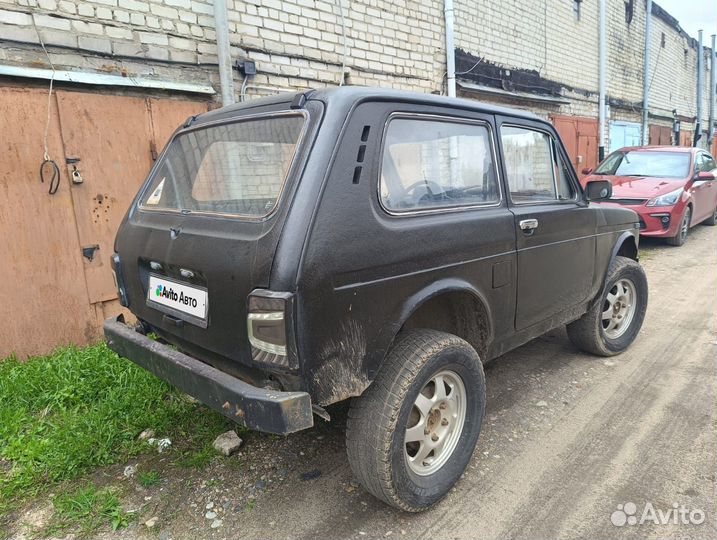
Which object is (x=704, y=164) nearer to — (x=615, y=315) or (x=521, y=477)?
(x=615, y=315)

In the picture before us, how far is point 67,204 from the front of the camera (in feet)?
13.9

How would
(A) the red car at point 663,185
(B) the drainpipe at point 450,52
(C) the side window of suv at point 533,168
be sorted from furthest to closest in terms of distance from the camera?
1. (B) the drainpipe at point 450,52
2. (A) the red car at point 663,185
3. (C) the side window of suv at point 533,168

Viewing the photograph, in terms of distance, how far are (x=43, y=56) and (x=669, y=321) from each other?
19.9 ft

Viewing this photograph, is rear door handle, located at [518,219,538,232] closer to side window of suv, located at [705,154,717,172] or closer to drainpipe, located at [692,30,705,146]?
side window of suv, located at [705,154,717,172]

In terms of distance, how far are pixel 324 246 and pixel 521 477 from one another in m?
1.64

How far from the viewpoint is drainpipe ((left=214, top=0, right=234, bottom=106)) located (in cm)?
512

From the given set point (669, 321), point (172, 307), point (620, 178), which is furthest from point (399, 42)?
point (172, 307)

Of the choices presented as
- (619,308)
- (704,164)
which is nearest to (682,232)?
(704,164)

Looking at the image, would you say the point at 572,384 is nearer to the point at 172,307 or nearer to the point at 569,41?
the point at 172,307

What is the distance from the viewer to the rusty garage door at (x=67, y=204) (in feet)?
13.0

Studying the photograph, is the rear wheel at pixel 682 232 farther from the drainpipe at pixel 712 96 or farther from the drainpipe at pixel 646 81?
the drainpipe at pixel 712 96
